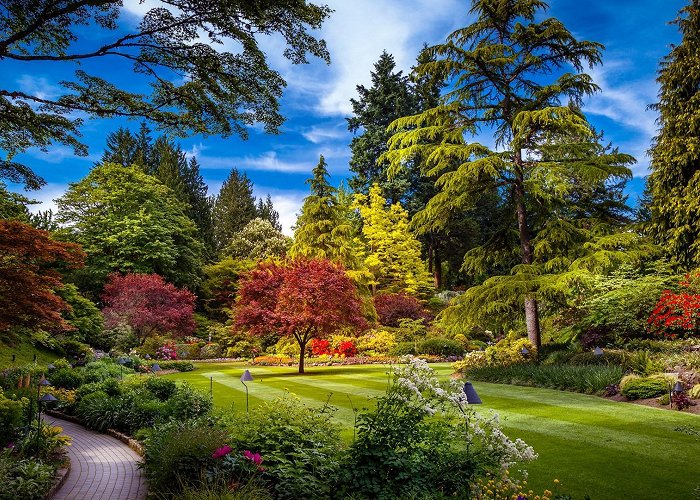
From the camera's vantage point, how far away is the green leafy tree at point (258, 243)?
→ 132 ft

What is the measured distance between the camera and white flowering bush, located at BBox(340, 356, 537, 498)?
4.64 metres

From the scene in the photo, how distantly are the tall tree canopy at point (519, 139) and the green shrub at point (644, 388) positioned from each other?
12.1ft

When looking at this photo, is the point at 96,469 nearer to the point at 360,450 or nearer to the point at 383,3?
the point at 360,450

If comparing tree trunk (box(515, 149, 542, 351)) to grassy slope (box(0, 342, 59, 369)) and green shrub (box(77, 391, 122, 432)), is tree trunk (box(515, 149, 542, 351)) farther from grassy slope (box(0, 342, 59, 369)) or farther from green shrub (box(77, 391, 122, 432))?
grassy slope (box(0, 342, 59, 369))

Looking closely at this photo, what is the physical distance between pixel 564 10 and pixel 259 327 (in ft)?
52.7

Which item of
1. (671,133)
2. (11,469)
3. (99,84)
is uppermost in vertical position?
(671,133)

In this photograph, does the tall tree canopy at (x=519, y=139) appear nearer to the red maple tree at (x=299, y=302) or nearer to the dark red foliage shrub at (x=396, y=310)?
the red maple tree at (x=299, y=302)

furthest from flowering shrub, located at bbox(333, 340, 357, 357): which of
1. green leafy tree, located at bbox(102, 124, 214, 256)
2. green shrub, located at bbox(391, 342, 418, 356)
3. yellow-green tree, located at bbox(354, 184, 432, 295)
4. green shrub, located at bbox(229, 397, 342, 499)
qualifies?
green leafy tree, located at bbox(102, 124, 214, 256)

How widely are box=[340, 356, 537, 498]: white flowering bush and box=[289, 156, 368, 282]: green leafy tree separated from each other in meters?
22.3

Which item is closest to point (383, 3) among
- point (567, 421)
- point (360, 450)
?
point (360, 450)

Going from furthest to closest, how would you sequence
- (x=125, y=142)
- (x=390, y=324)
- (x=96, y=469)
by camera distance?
1. (x=125, y=142)
2. (x=390, y=324)
3. (x=96, y=469)

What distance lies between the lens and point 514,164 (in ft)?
51.5

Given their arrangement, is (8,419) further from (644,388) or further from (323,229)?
(323,229)

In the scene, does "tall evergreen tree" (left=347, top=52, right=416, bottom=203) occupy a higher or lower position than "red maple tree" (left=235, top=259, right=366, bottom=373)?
higher
